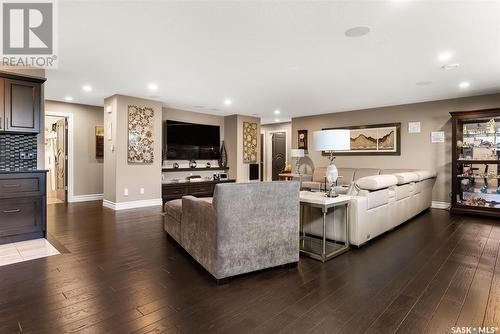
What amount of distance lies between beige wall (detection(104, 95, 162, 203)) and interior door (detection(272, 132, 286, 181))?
5.27 meters

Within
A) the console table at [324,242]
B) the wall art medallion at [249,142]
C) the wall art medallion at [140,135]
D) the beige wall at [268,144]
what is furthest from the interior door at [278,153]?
the console table at [324,242]

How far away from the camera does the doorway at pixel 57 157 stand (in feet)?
21.5

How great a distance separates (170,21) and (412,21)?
7.76 ft

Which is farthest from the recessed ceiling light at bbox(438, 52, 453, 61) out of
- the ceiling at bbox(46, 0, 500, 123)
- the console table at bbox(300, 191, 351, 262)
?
the console table at bbox(300, 191, 351, 262)

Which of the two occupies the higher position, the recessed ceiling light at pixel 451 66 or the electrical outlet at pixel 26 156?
the recessed ceiling light at pixel 451 66

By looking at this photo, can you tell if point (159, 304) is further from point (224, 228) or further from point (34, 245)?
point (34, 245)

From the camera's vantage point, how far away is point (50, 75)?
4.38m

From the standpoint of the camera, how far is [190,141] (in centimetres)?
746

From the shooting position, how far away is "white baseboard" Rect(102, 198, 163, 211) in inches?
223

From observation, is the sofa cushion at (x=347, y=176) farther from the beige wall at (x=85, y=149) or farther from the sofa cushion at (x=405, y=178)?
the beige wall at (x=85, y=149)

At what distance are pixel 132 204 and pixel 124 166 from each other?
83cm

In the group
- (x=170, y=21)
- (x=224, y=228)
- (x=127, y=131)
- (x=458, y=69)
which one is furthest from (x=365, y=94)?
(x=127, y=131)

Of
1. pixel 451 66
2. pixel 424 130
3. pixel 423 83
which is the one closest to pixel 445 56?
pixel 451 66

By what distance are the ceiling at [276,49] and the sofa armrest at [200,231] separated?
180 centimetres
